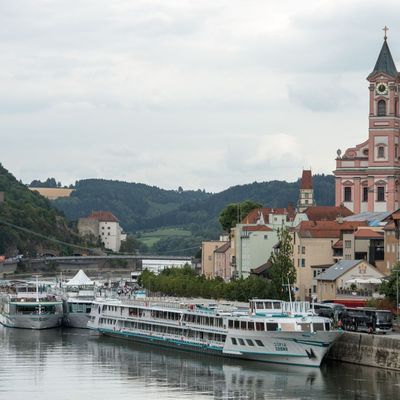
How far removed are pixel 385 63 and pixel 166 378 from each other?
73.7 m

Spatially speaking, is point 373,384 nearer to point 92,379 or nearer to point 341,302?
point 92,379

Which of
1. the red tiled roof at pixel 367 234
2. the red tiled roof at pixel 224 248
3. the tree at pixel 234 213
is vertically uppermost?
the tree at pixel 234 213

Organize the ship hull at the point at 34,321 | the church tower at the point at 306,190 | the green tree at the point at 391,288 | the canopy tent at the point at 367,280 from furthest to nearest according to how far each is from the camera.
A: 1. the church tower at the point at 306,190
2. the ship hull at the point at 34,321
3. the canopy tent at the point at 367,280
4. the green tree at the point at 391,288

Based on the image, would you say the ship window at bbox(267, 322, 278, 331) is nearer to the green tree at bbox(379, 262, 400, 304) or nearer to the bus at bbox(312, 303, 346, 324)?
the bus at bbox(312, 303, 346, 324)

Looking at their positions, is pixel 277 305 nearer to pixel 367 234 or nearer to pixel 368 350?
pixel 368 350

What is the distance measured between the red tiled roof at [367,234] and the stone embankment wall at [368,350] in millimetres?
29837

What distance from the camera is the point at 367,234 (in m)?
110

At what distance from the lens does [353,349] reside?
3086 inches

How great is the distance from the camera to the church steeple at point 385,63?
14288cm

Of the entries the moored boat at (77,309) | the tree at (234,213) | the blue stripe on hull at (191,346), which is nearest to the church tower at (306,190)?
the tree at (234,213)

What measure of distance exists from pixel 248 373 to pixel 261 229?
54498mm

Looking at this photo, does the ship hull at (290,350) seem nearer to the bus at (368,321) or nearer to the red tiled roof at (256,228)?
the bus at (368,321)

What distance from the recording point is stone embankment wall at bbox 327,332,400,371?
74.4 metres

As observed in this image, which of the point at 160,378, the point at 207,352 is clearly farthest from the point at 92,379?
the point at 207,352
